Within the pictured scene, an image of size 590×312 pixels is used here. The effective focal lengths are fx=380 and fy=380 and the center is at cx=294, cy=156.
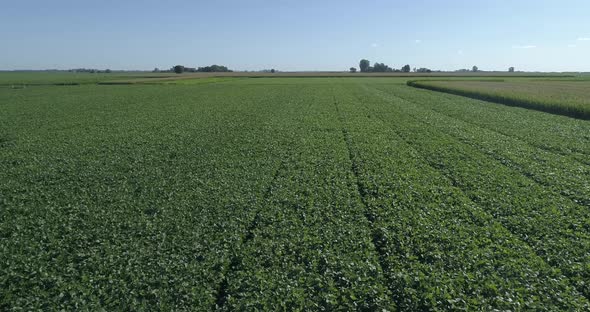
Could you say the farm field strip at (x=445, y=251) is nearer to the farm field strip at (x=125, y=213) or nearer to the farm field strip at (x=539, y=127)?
the farm field strip at (x=125, y=213)

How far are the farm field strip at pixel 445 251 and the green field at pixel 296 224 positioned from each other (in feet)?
0.12

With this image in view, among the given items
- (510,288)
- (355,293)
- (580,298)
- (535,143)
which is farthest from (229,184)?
(535,143)

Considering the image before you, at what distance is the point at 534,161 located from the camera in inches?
598

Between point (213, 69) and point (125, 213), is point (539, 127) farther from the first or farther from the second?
point (213, 69)

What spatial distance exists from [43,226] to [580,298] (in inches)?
443

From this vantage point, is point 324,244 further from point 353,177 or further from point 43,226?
point 43,226

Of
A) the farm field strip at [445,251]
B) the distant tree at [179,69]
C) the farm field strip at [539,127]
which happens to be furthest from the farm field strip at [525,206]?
the distant tree at [179,69]

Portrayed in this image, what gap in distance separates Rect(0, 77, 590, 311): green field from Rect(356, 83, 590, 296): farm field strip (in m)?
0.05

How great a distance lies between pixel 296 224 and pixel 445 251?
3419 millimetres

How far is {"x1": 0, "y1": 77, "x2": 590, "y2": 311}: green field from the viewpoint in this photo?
658cm

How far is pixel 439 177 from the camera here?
13336 mm

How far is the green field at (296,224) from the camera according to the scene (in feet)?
21.6

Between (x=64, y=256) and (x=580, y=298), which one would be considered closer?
(x=580, y=298)

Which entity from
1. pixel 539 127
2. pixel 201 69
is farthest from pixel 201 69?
pixel 539 127
